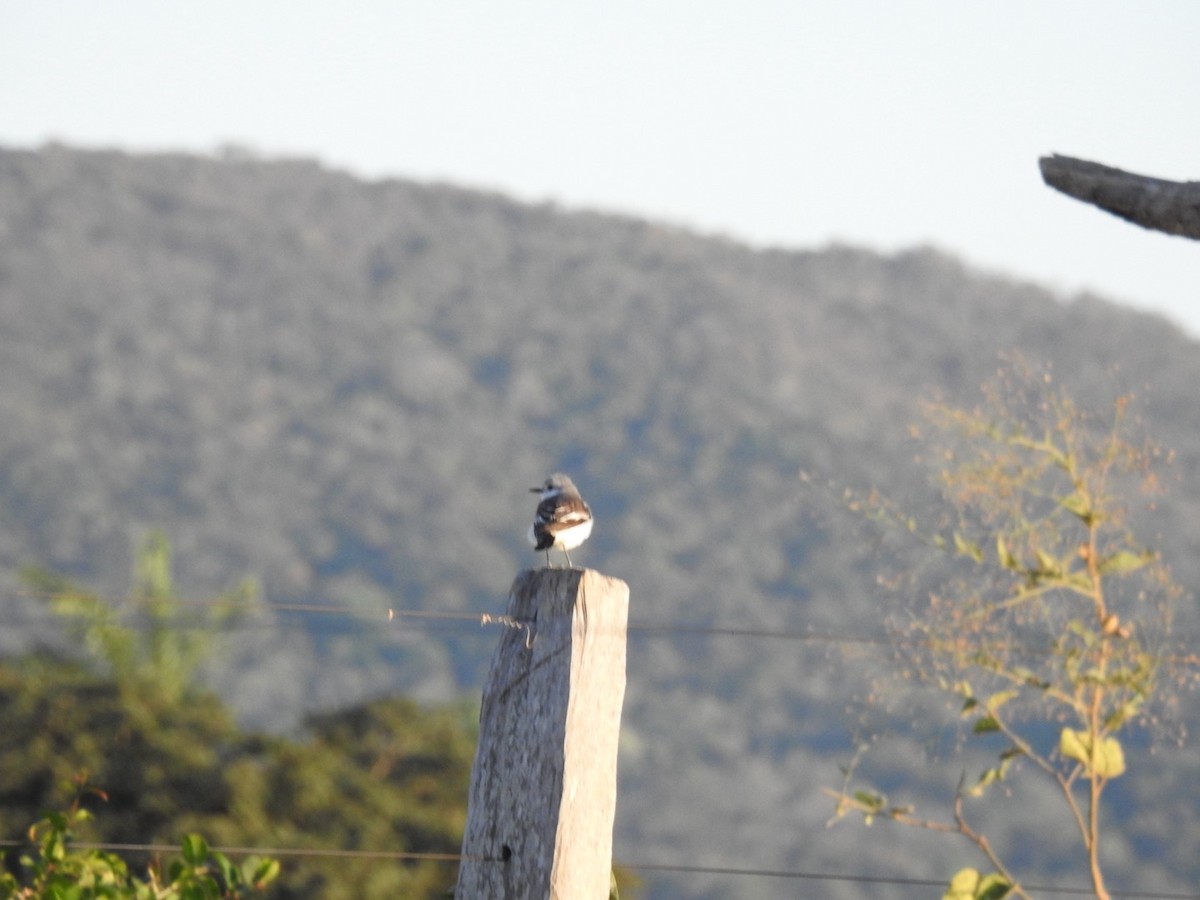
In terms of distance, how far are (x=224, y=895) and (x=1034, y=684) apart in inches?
90.0

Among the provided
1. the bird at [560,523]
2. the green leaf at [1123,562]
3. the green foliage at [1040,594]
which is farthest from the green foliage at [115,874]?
the green leaf at [1123,562]

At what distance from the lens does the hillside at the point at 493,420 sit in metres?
28.3

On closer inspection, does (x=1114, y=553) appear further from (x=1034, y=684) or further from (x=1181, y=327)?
(x=1181, y=327)

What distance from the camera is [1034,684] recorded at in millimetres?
4656

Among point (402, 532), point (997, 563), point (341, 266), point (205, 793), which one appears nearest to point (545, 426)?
point (402, 532)

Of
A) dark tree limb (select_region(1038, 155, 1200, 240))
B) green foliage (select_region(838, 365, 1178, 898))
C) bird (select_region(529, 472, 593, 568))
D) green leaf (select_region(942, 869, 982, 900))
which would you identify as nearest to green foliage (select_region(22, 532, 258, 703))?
bird (select_region(529, 472, 593, 568))

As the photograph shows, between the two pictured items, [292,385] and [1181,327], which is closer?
[292,385]

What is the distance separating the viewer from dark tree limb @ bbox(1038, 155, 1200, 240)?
3.12 meters

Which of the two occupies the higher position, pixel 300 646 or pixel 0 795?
pixel 300 646

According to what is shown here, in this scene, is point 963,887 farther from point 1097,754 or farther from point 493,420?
point 493,420

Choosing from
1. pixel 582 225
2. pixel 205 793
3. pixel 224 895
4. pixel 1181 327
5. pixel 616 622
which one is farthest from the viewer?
pixel 582 225

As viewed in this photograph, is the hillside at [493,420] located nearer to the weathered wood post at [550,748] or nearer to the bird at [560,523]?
the bird at [560,523]

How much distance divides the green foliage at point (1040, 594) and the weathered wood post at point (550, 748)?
1.43 meters

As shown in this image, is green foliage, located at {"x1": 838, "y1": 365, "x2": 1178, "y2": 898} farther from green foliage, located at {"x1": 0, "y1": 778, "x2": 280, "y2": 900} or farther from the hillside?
the hillside
